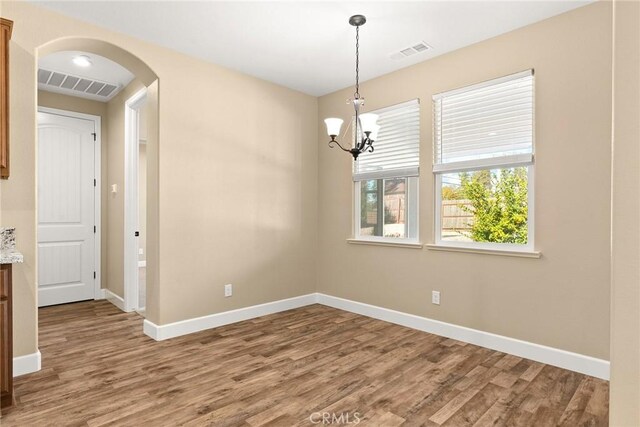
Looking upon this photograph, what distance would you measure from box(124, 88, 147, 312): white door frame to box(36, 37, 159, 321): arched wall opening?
0.03 metres

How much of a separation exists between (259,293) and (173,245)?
1203 mm

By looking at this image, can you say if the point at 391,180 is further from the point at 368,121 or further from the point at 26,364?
the point at 26,364

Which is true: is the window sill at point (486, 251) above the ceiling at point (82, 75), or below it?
below

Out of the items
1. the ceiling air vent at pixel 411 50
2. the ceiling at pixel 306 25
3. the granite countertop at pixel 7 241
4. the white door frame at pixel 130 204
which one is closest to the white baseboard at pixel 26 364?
the granite countertop at pixel 7 241

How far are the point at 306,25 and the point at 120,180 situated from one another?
3102 millimetres

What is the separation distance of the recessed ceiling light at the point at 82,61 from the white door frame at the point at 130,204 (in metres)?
0.58

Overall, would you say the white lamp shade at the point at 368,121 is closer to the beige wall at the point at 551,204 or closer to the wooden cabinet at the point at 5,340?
the beige wall at the point at 551,204

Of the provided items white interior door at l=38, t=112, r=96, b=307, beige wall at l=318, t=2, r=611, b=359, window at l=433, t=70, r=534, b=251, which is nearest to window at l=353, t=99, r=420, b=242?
beige wall at l=318, t=2, r=611, b=359

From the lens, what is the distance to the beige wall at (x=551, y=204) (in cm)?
269

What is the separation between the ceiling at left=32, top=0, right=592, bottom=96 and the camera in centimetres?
278

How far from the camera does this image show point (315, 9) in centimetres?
282

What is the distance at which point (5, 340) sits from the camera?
223cm

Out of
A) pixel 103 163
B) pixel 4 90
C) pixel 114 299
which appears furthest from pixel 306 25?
pixel 114 299

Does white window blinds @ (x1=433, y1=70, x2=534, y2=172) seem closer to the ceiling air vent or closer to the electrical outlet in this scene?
the ceiling air vent
